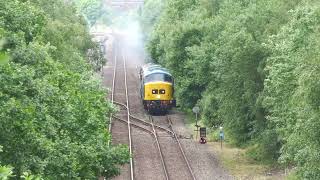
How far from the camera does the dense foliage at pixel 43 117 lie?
15.5 metres

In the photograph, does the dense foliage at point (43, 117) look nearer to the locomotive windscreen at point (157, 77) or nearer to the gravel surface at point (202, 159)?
the gravel surface at point (202, 159)

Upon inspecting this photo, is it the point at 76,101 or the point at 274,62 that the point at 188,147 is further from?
the point at 76,101

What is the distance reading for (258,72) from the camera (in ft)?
109

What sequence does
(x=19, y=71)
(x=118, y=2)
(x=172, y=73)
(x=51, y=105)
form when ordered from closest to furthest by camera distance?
(x=19, y=71) → (x=51, y=105) → (x=172, y=73) → (x=118, y=2)

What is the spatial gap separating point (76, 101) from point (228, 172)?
11.3 metres

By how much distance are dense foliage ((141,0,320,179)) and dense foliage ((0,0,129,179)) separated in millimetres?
5862

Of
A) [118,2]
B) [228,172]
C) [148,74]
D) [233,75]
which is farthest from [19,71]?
[118,2]

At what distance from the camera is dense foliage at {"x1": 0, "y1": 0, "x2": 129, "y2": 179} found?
51.0 ft

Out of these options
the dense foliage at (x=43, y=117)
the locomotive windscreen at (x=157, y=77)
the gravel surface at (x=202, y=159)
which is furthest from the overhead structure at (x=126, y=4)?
the dense foliage at (x=43, y=117)

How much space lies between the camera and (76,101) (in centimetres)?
2150

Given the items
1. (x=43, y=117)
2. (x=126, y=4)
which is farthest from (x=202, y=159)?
(x=126, y=4)

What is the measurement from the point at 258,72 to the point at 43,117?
17431mm

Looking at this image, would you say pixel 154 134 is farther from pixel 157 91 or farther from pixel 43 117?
pixel 43 117

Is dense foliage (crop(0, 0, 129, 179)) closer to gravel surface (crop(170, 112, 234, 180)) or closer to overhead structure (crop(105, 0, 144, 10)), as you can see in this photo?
gravel surface (crop(170, 112, 234, 180))
